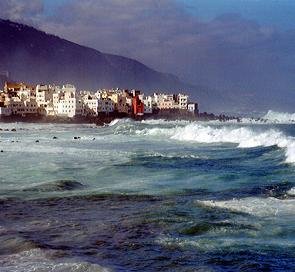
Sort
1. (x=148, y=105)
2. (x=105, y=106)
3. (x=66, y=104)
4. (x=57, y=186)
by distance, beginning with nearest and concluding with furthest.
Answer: (x=57, y=186), (x=66, y=104), (x=105, y=106), (x=148, y=105)

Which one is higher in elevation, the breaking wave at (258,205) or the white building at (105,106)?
the white building at (105,106)

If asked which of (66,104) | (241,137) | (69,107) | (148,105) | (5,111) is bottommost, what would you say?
(241,137)

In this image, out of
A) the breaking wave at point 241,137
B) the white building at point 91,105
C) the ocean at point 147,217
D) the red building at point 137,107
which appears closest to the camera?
the ocean at point 147,217

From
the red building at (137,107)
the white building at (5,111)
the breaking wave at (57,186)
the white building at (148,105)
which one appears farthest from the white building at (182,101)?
the breaking wave at (57,186)

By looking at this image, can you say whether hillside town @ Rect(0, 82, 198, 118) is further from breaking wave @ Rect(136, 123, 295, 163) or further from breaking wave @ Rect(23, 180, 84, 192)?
breaking wave @ Rect(23, 180, 84, 192)

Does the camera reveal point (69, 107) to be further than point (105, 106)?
No

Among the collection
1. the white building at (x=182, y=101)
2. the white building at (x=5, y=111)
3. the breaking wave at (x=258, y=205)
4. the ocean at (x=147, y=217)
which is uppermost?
the white building at (x=182, y=101)

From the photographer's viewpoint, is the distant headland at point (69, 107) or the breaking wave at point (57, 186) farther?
the distant headland at point (69, 107)

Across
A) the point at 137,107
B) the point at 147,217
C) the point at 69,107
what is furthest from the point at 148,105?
the point at 147,217

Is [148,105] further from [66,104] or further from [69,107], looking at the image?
[66,104]

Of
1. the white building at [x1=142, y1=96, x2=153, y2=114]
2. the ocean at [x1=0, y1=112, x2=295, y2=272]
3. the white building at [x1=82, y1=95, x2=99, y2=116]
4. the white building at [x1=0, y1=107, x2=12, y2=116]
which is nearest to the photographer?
the ocean at [x1=0, y1=112, x2=295, y2=272]

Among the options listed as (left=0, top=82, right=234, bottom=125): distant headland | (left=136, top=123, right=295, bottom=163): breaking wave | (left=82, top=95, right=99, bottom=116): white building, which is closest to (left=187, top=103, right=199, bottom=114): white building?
(left=0, top=82, right=234, bottom=125): distant headland

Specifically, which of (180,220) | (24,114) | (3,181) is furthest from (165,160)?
(24,114)

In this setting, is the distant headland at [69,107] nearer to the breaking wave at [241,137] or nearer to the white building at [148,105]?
the white building at [148,105]
